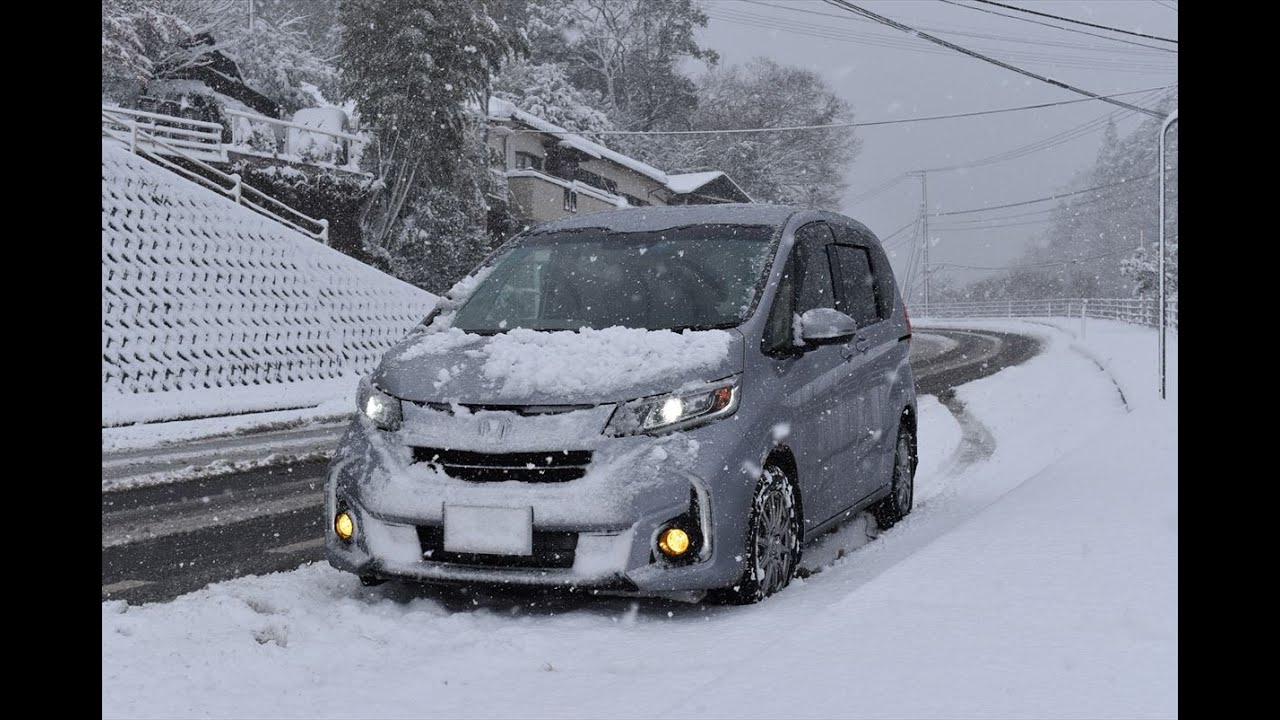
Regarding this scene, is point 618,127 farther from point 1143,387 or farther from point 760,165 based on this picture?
point 1143,387

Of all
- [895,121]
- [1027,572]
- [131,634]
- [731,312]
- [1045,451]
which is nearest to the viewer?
[131,634]

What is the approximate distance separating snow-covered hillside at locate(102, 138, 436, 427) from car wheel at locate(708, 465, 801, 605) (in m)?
10.9

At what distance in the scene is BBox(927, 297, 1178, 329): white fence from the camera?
117 ft

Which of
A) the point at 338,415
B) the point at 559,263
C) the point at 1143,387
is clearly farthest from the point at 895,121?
the point at 559,263

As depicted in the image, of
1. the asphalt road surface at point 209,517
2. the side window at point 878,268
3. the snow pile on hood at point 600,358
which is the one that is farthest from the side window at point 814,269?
the asphalt road surface at point 209,517

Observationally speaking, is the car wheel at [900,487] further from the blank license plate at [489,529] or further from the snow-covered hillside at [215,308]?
the snow-covered hillside at [215,308]

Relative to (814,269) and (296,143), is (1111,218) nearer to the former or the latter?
(296,143)

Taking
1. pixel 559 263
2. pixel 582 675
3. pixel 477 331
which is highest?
pixel 559 263

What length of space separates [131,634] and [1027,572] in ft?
11.2

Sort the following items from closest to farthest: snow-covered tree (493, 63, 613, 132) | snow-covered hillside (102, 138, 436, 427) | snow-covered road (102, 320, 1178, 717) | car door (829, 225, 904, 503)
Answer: snow-covered road (102, 320, 1178, 717) → car door (829, 225, 904, 503) → snow-covered hillside (102, 138, 436, 427) → snow-covered tree (493, 63, 613, 132)

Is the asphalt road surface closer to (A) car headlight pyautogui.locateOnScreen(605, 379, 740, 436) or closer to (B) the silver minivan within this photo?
(B) the silver minivan

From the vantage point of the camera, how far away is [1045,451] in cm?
1087

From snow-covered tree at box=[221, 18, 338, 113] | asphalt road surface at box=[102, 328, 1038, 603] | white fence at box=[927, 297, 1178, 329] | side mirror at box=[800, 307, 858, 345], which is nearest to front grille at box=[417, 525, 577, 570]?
side mirror at box=[800, 307, 858, 345]

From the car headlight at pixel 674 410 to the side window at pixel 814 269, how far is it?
100cm
